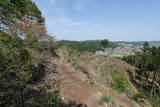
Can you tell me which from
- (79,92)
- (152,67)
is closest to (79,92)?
(79,92)

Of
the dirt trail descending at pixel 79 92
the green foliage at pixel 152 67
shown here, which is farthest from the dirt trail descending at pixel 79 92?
the green foliage at pixel 152 67

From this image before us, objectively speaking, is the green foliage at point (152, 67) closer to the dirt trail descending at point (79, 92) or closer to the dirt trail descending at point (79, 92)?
the dirt trail descending at point (79, 92)

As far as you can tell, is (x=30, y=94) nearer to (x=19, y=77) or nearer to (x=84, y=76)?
(x=19, y=77)

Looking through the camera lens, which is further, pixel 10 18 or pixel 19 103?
pixel 19 103

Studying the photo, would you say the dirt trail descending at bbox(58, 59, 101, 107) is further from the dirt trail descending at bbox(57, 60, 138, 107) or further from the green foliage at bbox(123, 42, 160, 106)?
the green foliage at bbox(123, 42, 160, 106)

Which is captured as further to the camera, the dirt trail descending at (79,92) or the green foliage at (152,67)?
the green foliage at (152,67)

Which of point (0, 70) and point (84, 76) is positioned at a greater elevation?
point (0, 70)

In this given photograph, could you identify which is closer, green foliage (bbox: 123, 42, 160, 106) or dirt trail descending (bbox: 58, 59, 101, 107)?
dirt trail descending (bbox: 58, 59, 101, 107)

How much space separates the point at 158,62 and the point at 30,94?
1804 cm

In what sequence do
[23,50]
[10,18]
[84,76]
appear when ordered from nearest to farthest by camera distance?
[23,50] < [10,18] < [84,76]

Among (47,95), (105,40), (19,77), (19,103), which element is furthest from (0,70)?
(105,40)

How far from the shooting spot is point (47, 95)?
7.67 meters

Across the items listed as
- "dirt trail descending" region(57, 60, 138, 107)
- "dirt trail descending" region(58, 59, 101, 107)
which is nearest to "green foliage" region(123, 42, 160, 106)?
"dirt trail descending" region(57, 60, 138, 107)

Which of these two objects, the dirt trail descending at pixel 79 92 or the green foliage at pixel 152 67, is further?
the green foliage at pixel 152 67
